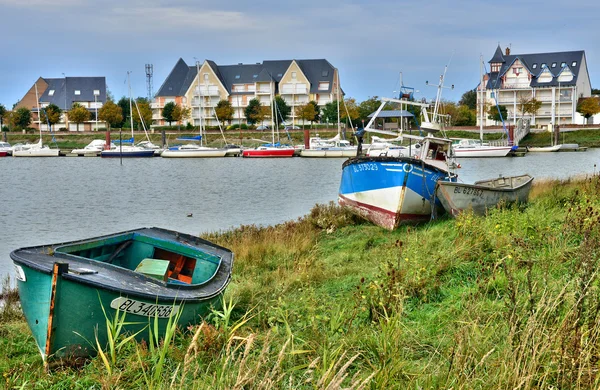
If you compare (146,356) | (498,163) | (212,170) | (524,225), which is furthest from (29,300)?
(498,163)

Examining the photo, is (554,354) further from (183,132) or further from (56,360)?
(183,132)

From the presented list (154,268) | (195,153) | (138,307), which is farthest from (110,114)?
(138,307)

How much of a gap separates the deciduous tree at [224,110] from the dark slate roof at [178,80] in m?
10.0

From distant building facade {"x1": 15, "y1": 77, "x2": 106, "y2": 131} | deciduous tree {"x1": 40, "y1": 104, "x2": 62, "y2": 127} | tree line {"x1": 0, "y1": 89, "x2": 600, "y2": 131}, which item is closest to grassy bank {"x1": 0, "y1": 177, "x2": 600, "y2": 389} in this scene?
tree line {"x1": 0, "y1": 89, "x2": 600, "y2": 131}

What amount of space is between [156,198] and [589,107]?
269 ft

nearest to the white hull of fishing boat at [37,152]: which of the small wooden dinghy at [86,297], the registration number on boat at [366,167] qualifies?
the registration number on boat at [366,167]

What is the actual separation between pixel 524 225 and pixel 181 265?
19.2 ft

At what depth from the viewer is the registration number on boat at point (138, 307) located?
724 cm

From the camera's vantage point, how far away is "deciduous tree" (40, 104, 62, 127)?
108m

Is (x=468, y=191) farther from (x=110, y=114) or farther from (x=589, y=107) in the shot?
(x=110, y=114)

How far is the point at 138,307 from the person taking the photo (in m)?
7.40

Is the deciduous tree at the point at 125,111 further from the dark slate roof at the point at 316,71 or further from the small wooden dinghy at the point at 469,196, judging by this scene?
the small wooden dinghy at the point at 469,196

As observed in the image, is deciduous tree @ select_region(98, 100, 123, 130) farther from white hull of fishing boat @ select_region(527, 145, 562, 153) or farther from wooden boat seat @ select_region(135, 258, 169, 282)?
wooden boat seat @ select_region(135, 258, 169, 282)

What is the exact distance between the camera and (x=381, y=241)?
50.1 ft
